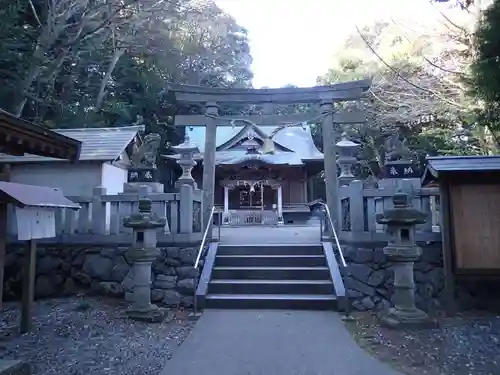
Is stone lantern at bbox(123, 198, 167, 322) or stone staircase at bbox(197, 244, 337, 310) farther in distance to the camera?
stone staircase at bbox(197, 244, 337, 310)

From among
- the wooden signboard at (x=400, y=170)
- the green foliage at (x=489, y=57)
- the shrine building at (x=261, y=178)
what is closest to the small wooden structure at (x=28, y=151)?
the green foliage at (x=489, y=57)

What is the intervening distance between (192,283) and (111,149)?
720cm

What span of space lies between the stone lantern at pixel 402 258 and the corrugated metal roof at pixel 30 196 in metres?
4.60

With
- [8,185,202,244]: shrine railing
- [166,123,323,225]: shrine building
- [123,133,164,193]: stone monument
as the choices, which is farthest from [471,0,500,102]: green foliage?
[166,123,323,225]: shrine building

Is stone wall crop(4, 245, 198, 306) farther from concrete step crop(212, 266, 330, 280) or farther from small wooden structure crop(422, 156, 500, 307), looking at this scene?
small wooden structure crop(422, 156, 500, 307)

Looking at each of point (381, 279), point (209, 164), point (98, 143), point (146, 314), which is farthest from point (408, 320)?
point (98, 143)

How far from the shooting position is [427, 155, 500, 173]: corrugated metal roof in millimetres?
6012

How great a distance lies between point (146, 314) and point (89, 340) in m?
1.05

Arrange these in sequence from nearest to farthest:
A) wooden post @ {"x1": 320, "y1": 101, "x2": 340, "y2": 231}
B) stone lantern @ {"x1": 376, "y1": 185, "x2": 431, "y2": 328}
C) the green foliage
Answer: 1. the green foliage
2. stone lantern @ {"x1": 376, "y1": 185, "x2": 431, "y2": 328}
3. wooden post @ {"x1": 320, "y1": 101, "x2": 340, "y2": 231}

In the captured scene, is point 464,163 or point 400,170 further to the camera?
point 400,170

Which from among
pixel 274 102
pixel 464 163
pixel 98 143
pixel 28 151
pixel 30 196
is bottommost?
pixel 30 196

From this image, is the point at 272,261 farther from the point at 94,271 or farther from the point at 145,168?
the point at 145,168

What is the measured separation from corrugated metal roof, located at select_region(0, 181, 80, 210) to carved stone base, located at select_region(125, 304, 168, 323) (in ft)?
5.96

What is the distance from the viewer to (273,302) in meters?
6.73
